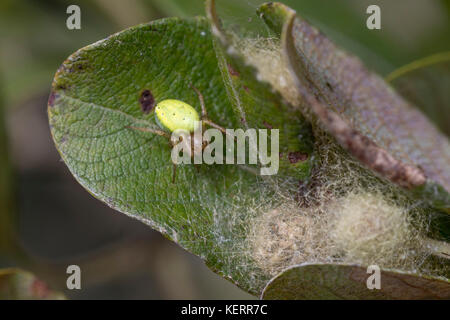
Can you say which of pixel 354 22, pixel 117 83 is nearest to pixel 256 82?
pixel 117 83

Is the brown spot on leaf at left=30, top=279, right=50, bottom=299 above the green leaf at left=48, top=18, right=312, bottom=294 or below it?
below

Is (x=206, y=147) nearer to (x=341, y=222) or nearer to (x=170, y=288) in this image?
(x=341, y=222)

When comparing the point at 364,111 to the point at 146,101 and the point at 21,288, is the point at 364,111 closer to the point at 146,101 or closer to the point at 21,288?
the point at 146,101

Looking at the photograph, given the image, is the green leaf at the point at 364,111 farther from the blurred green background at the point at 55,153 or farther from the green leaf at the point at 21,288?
the green leaf at the point at 21,288

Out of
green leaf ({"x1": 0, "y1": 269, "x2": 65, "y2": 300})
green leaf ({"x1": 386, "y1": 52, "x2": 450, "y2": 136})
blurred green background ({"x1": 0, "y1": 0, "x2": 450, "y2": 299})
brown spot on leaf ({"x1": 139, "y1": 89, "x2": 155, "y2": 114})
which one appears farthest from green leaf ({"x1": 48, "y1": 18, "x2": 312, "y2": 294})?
blurred green background ({"x1": 0, "y1": 0, "x2": 450, "y2": 299})

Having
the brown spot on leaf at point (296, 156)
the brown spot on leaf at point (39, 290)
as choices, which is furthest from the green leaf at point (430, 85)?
the brown spot on leaf at point (39, 290)

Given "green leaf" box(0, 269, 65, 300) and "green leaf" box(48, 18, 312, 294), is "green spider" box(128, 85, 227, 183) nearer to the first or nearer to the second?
"green leaf" box(48, 18, 312, 294)

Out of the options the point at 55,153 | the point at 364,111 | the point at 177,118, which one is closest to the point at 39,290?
the point at 177,118
